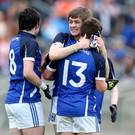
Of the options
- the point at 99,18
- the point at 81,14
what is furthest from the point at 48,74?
the point at 99,18

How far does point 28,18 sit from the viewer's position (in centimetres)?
858

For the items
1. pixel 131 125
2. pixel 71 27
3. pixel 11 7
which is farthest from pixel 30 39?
pixel 11 7

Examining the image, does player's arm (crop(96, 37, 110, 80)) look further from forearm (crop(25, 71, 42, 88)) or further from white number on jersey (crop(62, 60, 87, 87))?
forearm (crop(25, 71, 42, 88))

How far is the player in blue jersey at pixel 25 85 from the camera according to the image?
8594 millimetres

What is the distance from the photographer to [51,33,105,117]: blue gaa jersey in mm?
8406

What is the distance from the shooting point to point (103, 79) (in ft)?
27.7

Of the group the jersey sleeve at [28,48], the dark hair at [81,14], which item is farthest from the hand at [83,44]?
the jersey sleeve at [28,48]

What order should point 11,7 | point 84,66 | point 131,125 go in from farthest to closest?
point 11,7, point 131,125, point 84,66

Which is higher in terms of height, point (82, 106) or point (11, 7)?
point (11, 7)

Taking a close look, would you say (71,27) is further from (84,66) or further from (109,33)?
(109,33)

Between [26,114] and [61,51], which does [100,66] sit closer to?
[61,51]

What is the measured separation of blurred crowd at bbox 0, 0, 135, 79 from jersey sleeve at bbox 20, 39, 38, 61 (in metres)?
7.25

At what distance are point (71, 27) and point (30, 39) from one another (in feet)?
1.57

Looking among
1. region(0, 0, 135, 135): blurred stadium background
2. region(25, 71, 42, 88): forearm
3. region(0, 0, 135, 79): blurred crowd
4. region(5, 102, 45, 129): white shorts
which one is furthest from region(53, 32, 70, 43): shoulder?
region(0, 0, 135, 79): blurred crowd
